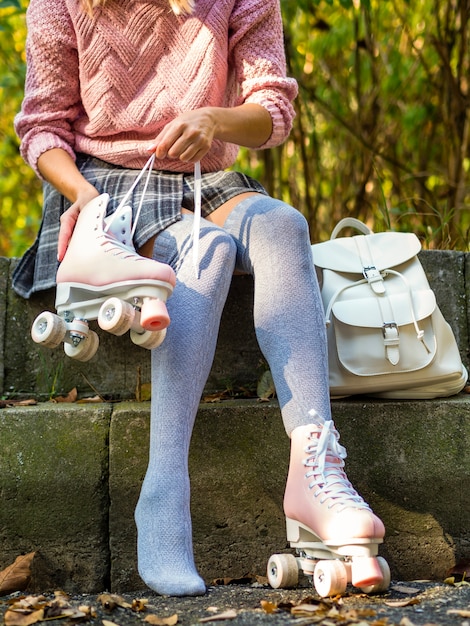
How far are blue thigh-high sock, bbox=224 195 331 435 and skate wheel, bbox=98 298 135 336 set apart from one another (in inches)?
11.3

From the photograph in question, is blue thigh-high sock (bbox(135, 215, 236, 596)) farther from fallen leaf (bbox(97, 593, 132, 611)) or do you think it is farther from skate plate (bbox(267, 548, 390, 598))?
skate plate (bbox(267, 548, 390, 598))

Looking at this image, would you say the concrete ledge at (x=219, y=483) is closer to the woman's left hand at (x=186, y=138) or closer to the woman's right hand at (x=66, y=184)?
the woman's right hand at (x=66, y=184)

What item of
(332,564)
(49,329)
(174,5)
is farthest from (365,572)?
(174,5)

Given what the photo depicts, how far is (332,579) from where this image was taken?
1237 mm

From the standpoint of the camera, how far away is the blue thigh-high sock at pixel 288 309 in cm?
141

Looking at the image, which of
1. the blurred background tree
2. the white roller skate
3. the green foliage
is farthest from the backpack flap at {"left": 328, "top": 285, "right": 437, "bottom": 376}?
the green foliage

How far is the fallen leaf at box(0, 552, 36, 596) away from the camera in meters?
1.49

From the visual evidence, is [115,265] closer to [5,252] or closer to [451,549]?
[451,549]

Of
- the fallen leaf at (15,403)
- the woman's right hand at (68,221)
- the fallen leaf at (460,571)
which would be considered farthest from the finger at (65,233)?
the fallen leaf at (460,571)

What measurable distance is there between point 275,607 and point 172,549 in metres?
0.20

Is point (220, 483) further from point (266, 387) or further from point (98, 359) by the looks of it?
point (98, 359)

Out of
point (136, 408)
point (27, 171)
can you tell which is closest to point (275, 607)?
point (136, 408)

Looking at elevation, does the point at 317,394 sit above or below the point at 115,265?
below

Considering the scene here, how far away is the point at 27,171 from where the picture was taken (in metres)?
4.82
